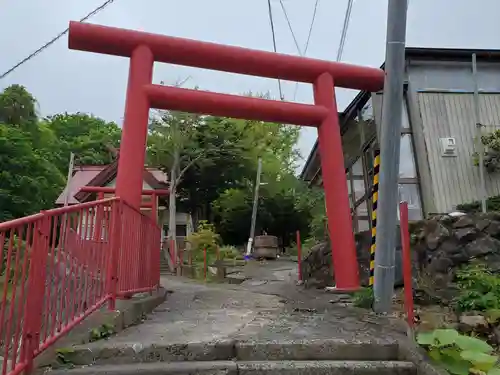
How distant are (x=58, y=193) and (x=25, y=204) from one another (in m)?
6.60

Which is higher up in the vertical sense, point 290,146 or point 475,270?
point 290,146

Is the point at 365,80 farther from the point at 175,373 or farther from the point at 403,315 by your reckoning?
the point at 175,373

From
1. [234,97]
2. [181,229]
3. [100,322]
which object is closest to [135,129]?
[234,97]

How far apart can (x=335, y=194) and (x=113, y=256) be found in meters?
4.02

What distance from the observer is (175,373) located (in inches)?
107

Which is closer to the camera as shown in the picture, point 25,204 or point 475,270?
point 475,270

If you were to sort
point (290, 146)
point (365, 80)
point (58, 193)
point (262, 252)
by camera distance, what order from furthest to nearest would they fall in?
point (290, 146) → point (58, 193) → point (262, 252) → point (365, 80)

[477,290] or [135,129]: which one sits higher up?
[135,129]

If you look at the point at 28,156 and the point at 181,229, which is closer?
the point at 28,156

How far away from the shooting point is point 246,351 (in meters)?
3.05

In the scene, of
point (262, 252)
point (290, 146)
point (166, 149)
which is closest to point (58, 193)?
point (166, 149)

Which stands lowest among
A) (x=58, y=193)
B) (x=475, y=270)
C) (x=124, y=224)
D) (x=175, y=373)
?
(x=175, y=373)

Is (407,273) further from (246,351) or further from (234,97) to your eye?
(234,97)

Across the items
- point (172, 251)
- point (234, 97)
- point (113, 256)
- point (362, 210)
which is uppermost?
point (234, 97)
